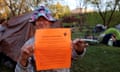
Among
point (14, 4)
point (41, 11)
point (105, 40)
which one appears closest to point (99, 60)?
point (105, 40)

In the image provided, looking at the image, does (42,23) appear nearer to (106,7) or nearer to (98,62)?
(98,62)

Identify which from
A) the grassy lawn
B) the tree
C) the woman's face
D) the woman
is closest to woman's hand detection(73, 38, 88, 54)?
the woman

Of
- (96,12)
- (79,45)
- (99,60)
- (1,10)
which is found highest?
(79,45)

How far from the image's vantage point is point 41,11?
2.54 m

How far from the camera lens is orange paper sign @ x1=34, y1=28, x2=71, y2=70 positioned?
228 centimetres

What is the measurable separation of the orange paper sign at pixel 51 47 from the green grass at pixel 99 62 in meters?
5.64

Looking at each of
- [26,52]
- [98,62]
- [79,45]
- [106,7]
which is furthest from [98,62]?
[106,7]

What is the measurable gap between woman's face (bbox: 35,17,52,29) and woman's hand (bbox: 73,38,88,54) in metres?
0.24

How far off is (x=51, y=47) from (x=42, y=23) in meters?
0.23

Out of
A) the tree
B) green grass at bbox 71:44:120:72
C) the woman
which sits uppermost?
the woman

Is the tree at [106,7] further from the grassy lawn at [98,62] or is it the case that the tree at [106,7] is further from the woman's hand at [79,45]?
the woman's hand at [79,45]

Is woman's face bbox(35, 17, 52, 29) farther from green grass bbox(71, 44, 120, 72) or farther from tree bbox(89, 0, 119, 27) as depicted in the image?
tree bbox(89, 0, 119, 27)

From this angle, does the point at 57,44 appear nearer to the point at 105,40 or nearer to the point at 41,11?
the point at 41,11

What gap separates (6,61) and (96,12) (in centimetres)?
2618
